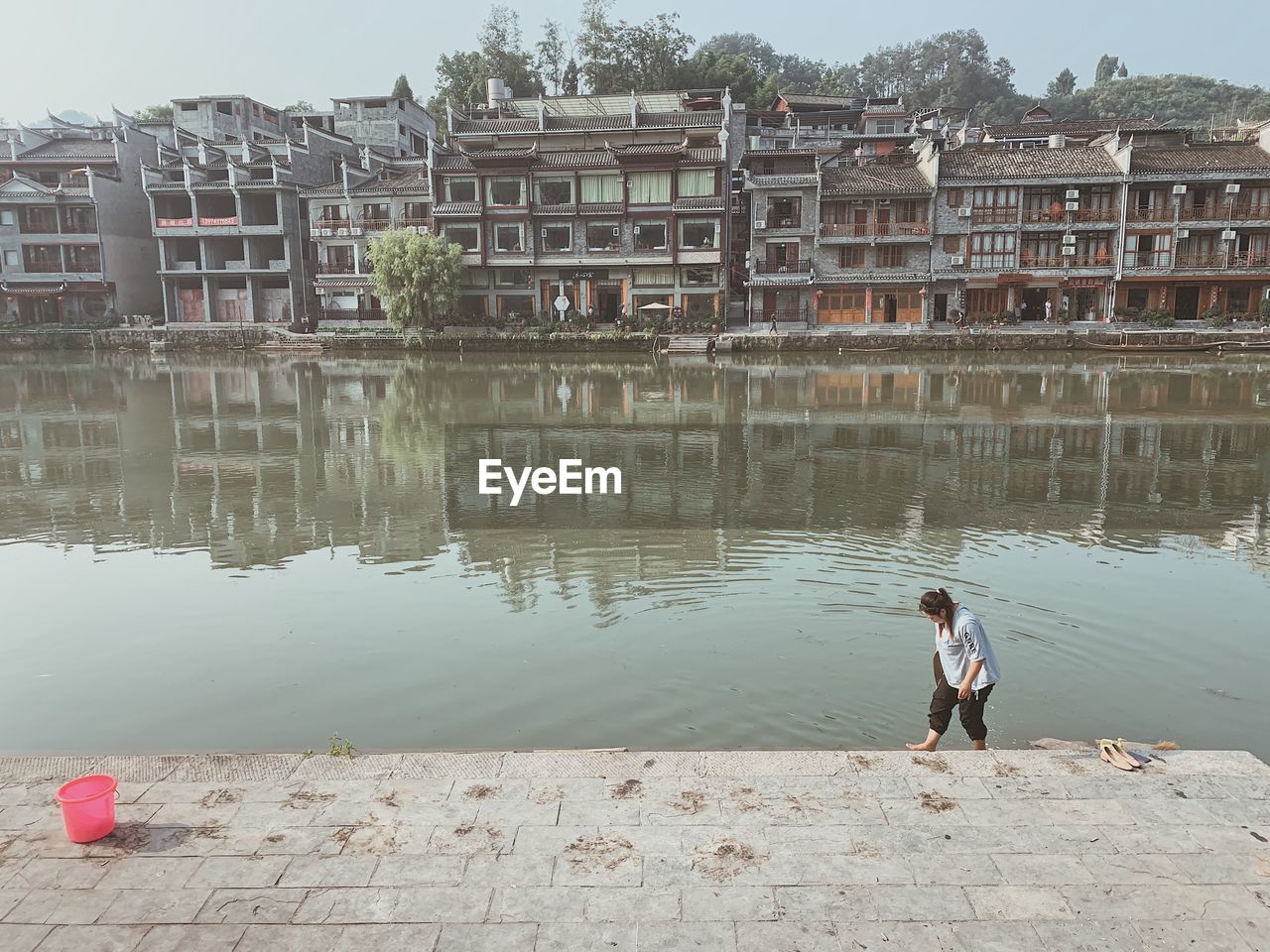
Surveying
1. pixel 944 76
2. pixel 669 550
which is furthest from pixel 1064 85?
pixel 669 550

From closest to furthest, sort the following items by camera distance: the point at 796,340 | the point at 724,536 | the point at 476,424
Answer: the point at 724,536, the point at 476,424, the point at 796,340

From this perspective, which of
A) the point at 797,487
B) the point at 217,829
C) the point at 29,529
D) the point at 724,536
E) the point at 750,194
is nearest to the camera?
the point at 217,829

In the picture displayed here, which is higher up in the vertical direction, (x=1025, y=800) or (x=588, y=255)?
(x=588, y=255)

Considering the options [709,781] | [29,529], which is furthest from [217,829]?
[29,529]

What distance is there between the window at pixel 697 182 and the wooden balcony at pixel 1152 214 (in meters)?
23.6

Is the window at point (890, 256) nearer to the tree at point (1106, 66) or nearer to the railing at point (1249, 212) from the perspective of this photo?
the railing at point (1249, 212)

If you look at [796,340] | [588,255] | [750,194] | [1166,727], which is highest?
[750,194]

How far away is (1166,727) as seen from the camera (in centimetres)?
835

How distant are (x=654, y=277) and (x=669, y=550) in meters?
44.5

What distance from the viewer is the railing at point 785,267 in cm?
5459

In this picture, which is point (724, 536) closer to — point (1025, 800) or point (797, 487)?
point (797, 487)

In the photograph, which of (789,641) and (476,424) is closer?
(789,641)

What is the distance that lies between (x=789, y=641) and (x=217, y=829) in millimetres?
6320

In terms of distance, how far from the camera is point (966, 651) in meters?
7.35
